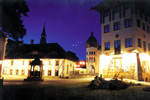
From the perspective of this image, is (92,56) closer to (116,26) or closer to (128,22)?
(116,26)

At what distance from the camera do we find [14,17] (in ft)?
41.6

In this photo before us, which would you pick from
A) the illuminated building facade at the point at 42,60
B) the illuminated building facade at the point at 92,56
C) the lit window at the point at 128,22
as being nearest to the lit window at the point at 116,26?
the lit window at the point at 128,22

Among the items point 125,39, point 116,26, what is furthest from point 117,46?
point 116,26

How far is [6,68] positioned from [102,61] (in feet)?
88.5

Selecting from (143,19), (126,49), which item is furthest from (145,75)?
(143,19)

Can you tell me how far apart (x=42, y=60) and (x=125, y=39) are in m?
21.1

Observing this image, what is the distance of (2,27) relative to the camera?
1267 centimetres

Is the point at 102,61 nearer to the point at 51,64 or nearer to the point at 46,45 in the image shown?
the point at 51,64

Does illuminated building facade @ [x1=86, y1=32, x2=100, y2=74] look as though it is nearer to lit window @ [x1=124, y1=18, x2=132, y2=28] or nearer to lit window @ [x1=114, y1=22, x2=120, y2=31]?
lit window @ [x1=114, y1=22, x2=120, y2=31]

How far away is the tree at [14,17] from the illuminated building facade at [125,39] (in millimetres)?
15866

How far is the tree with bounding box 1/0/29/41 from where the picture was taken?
11.8 meters

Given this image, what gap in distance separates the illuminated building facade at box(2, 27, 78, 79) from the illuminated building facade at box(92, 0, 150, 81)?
38.1ft

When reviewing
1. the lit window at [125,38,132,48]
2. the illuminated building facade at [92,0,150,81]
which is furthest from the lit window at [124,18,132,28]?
the lit window at [125,38,132,48]

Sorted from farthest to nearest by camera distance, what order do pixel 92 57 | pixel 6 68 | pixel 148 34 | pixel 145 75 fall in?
pixel 92 57, pixel 6 68, pixel 148 34, pixel 145 75
